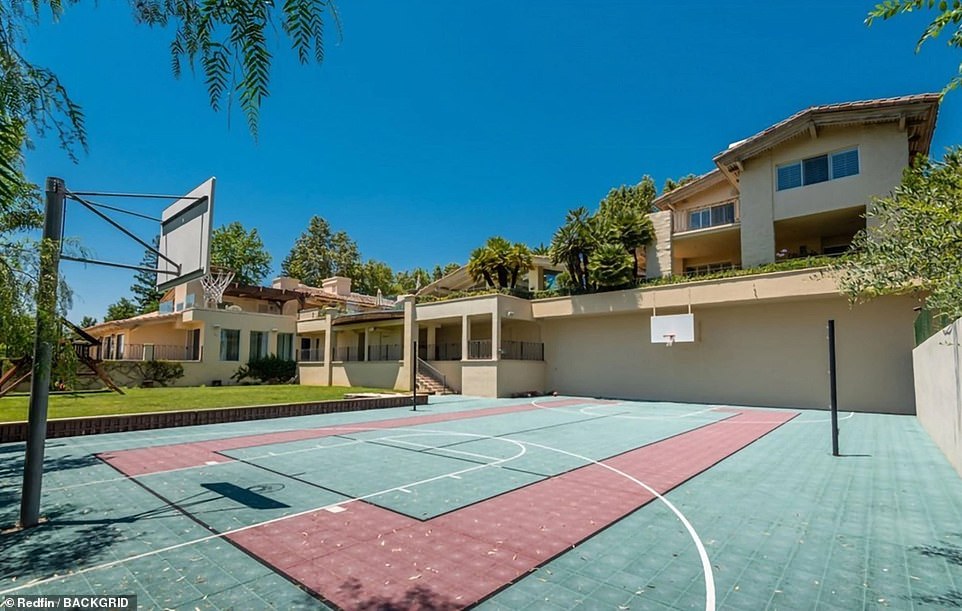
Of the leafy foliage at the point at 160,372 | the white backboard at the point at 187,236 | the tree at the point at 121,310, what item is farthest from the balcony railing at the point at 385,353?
the tree at the point at 121,310

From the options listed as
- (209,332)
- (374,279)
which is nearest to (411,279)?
(374,279)

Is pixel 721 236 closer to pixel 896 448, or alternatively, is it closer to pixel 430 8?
pixel 896 448

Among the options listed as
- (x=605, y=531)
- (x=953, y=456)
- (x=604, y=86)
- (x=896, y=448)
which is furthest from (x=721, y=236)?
(x=605, y=531)

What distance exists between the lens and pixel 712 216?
76.5 feet

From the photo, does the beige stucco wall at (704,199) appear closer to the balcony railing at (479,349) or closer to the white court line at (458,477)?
the balcony railing at (479,349)

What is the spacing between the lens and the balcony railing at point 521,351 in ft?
82.8

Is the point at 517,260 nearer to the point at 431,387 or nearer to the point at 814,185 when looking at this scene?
the point at 431,387

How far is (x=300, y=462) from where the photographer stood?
852cm

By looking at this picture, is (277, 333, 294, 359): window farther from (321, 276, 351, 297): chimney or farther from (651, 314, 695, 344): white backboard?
(651, 314, 695, 344): white backboard

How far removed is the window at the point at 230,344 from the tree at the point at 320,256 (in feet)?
76.4

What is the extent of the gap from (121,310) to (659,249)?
2282 inches

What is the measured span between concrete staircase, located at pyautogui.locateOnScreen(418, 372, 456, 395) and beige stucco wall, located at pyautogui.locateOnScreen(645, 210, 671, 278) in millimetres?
12547

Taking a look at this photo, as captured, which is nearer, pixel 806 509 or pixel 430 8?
pixel 430 8

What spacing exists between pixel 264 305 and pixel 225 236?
57.9ft
